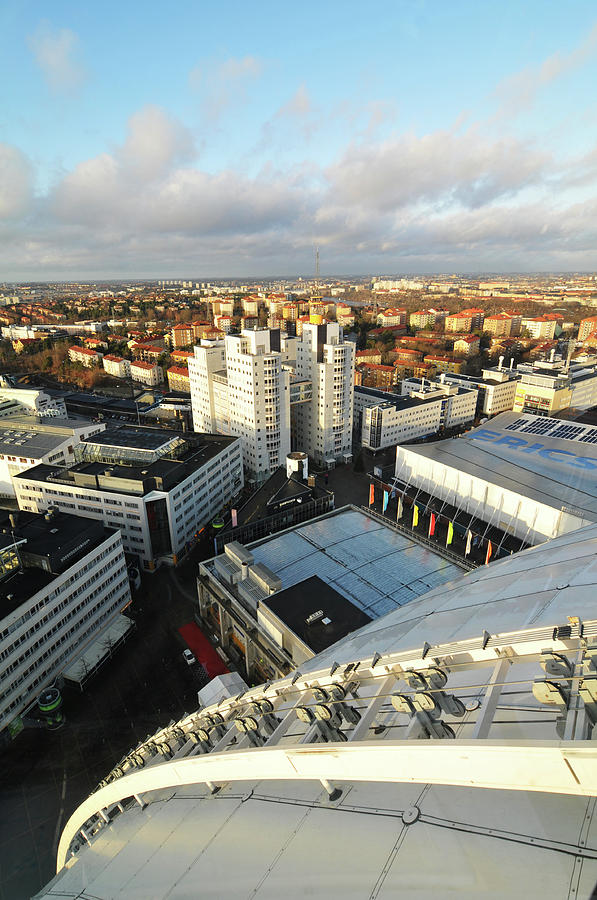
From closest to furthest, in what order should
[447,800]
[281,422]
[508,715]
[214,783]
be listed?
1. [508,715]
2. [447,800]
3. [214,783]
4. [281,422]

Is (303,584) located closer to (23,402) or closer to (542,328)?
(23,402)

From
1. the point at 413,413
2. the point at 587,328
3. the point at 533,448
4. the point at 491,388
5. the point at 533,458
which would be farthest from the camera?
the point at 587,328

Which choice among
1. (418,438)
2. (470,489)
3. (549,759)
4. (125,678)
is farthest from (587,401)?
(549,759)

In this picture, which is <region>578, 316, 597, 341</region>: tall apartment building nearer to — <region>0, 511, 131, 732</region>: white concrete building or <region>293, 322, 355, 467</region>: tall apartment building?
<region>293, 322, 355, 467</region>: tall apartment building

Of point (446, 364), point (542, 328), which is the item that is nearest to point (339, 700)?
point (446, 364)

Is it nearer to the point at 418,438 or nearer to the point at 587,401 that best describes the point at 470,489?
the point at 418,438

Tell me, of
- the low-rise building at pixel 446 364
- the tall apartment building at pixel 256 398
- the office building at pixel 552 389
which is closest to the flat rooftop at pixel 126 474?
the tall apartment building at pixel 256 398

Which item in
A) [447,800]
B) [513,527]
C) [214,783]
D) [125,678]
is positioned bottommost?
[125,678]
